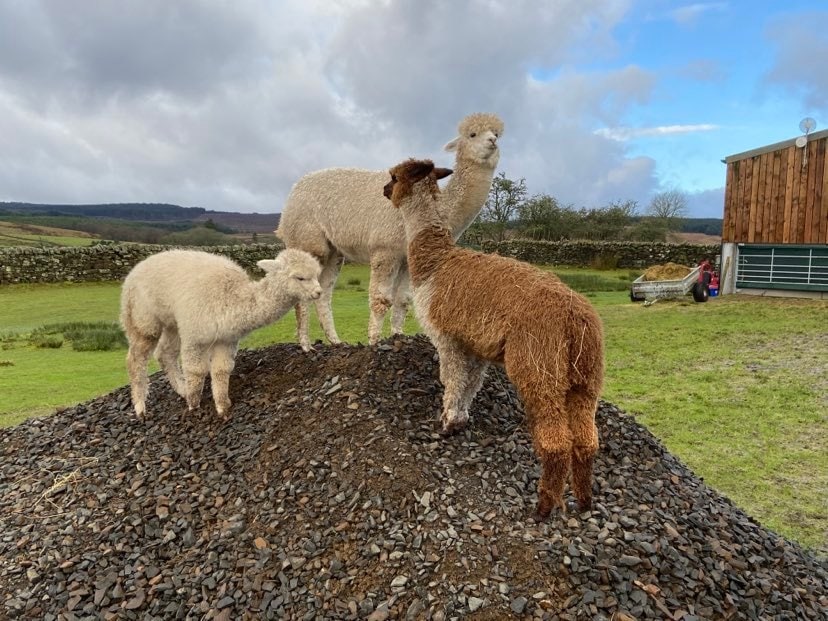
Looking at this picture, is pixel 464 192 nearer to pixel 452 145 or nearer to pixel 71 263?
pixel 452 145

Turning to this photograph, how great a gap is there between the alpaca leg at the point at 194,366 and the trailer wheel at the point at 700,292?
21.4 meters

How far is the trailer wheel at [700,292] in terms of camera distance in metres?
23.4

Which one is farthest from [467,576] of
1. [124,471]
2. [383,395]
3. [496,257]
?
[124,471]

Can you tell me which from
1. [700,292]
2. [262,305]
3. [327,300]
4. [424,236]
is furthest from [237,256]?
[424,236]

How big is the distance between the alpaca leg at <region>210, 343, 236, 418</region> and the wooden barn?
78.6 feet

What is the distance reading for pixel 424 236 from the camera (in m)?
6.25

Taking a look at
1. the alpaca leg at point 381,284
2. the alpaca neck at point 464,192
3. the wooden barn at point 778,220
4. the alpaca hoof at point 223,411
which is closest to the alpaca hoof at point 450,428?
the alpaca leg at point 381,284

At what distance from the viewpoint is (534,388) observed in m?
4.53

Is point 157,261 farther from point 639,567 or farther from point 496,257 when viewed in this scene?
point 639,567

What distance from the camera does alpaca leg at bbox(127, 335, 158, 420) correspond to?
7.66m

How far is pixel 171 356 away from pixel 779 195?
2447 centimetres

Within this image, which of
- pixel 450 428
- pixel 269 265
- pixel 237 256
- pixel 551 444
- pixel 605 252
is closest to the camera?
pixel 551 444

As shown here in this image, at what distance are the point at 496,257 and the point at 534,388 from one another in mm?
1736

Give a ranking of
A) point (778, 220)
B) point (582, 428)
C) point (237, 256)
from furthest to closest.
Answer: point (237, 256), point (778, 220), point (582, 428)
